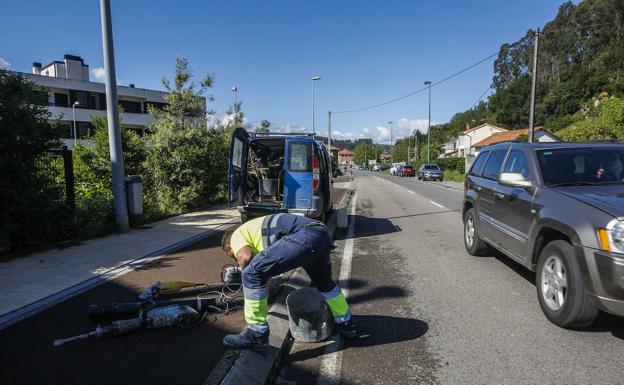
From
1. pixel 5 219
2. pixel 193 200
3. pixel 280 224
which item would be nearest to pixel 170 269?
pixel 5 219

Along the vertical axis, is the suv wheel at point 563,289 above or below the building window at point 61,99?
below

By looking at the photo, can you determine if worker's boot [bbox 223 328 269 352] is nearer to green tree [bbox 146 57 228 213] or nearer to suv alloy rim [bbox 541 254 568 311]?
suv alloy rim [bbox 541 254 568 311]

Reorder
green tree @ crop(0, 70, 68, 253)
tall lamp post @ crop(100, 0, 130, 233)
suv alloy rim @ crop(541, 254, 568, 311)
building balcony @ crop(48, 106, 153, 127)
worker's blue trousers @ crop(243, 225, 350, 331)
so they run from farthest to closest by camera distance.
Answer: building balcony @ crop(48, 106, 153, 127)
tall lamp post @ crop(100, 0, 130, 233)
green tree @ crop(0, 70, 68, 253)
suv alloy rim @ crop(541, 254, 568, 311)
worker's blue trousers @ crop(243, 225, 350, 331)

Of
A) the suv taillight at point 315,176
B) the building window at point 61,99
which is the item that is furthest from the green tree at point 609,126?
the building window at point 61,99

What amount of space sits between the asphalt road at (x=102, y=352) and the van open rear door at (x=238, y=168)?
4088 millimetres

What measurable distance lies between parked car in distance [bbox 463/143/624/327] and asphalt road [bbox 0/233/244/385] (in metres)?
3.18

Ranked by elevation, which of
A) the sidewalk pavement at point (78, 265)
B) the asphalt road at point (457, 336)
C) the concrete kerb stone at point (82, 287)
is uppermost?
the sidewalk pavement at point (78, 265)

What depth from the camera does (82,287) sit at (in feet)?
17.4

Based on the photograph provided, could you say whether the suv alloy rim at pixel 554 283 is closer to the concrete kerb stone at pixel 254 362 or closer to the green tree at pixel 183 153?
the concrete kerb stone at pixel 254 362

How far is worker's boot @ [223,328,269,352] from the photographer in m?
3.37

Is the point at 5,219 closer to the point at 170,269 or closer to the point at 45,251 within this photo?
the point at 45,251

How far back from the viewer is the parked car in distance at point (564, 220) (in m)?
3.46

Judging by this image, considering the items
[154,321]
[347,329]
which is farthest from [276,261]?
[154,321]

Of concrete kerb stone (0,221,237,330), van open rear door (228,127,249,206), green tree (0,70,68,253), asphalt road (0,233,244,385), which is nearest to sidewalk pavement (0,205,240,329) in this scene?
concrete kerb stone (0,221,237,330)
